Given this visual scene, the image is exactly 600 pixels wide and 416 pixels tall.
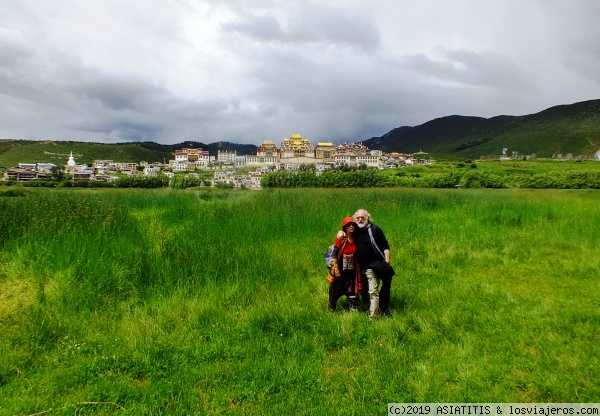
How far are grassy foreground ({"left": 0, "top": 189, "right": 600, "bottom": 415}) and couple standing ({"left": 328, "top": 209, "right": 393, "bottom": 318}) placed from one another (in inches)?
12.4

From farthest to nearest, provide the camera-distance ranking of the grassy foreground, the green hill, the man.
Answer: the green hill
the man
the grassy foreground

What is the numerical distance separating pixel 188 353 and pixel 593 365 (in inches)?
153

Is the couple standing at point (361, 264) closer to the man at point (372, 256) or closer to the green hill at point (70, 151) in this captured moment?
the man at point (372, 256)

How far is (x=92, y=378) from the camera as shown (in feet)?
9.64

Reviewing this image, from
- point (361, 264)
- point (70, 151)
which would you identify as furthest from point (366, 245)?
point (70, 151)

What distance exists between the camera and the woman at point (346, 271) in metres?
4.24

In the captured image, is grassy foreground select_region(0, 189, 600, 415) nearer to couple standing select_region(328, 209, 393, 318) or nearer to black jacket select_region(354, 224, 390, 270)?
couple standing select_region(328, 209, 393, 318)

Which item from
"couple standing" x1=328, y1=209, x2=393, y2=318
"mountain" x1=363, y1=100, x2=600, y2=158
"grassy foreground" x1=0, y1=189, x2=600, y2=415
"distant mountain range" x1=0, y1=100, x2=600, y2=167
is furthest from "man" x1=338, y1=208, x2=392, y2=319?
"mountain" x1=363, y1=100, x2=600, y2=158

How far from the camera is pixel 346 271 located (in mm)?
4316

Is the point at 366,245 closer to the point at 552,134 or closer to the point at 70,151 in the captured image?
the point at 70,151

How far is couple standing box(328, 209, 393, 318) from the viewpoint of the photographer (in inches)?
165

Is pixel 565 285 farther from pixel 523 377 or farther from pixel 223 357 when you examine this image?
pixel 223 357

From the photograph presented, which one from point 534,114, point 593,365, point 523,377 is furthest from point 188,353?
point 534,114

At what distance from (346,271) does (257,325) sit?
4.32ft
